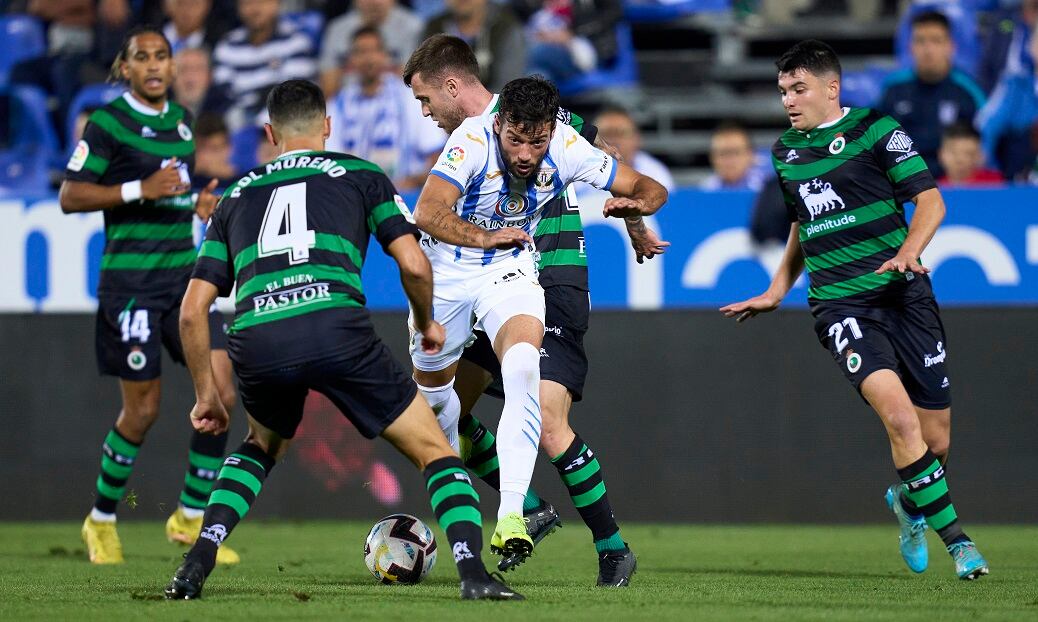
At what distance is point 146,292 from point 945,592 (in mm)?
4599

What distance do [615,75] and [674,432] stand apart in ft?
16.3

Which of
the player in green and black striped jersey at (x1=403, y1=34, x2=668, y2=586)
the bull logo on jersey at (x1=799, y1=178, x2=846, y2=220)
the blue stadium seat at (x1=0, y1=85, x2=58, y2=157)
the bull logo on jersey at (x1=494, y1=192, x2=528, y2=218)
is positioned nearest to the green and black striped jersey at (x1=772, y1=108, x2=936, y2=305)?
the bull logo on jersey at (x1=799, y1=178, x2=846, y2=220)

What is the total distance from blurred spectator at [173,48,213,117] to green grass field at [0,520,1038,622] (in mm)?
4709

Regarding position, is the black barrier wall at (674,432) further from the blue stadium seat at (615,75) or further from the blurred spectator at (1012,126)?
the blue stadium seat at (615,75)

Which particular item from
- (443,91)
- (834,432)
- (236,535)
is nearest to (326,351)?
(443,91)

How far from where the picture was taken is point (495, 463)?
282 inches

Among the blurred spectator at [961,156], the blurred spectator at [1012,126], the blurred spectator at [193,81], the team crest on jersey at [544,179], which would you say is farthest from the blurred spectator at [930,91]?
the blurred spectator at [193,81]

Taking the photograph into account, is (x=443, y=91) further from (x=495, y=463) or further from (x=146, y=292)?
(x=146, y=292)

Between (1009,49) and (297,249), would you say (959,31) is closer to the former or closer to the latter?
(1009,49)

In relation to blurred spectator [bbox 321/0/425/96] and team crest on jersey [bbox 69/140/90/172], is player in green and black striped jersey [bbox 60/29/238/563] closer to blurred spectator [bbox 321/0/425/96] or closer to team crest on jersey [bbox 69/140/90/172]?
team crest on jersey [bbox 69/140/90/172]

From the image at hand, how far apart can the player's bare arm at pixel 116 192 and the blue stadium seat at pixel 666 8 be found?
24.8 ft

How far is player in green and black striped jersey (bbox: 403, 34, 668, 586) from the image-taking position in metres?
6.25

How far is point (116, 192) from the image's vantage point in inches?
311

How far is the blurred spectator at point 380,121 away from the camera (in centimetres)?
1227
